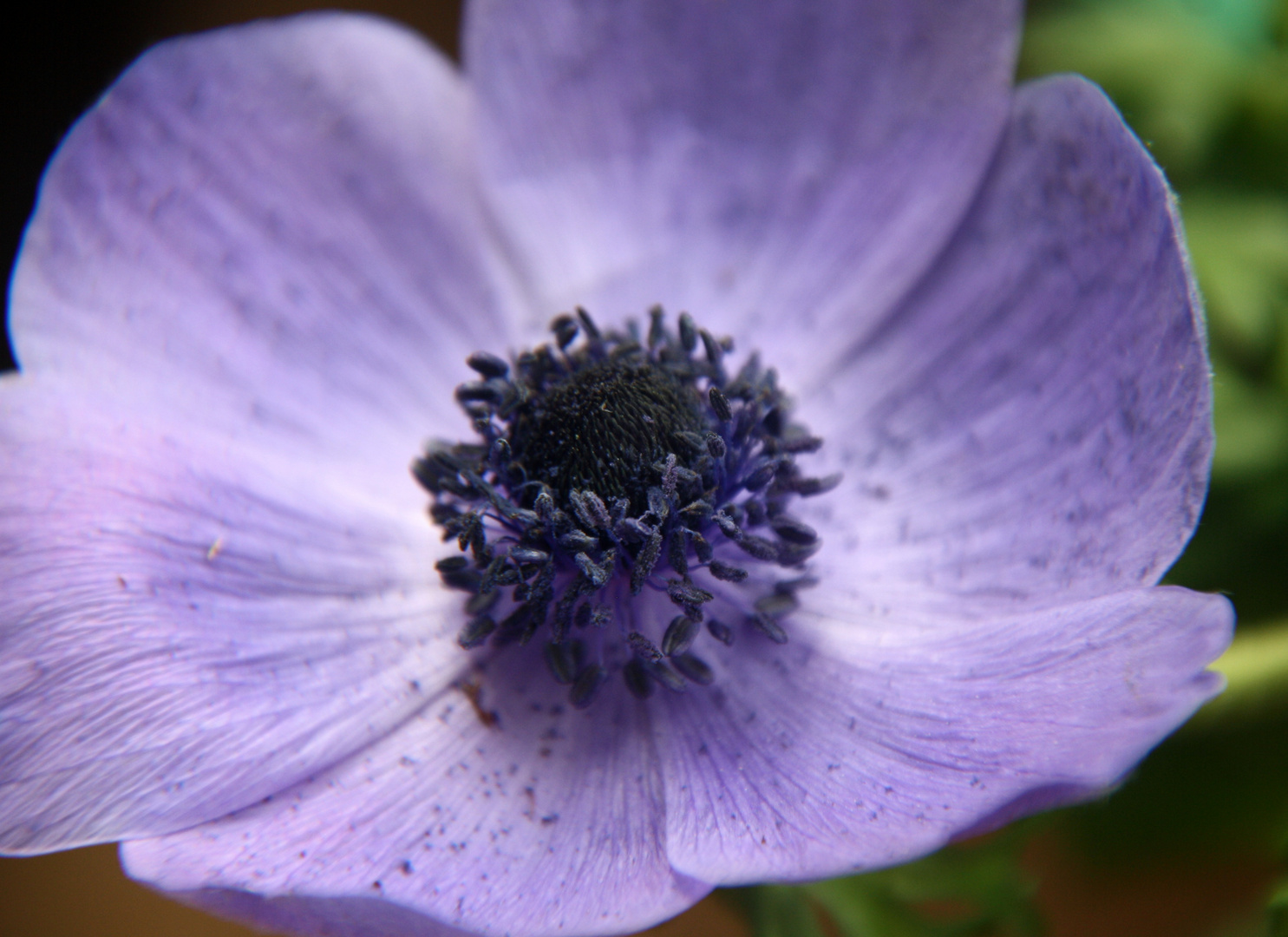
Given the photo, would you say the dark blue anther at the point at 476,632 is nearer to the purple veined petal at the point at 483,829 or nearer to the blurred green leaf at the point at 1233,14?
the purple veined petal at the point at 483,829

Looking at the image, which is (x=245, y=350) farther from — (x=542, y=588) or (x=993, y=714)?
(x=993, y=714)

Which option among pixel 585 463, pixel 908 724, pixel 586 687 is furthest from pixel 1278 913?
pixel 585 463

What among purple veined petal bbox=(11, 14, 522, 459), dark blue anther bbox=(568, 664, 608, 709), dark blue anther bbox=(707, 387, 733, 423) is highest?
purple veined petal bbox=(11, 14, 522, 459)

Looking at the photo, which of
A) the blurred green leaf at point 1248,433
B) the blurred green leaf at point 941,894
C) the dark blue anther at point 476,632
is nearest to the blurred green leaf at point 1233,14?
the blurred green leaf at point 1248,433

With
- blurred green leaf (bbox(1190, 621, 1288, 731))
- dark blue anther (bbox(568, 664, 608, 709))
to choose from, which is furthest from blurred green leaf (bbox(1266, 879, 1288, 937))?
dark blue anther (bbox(568, 664, 608, 709))

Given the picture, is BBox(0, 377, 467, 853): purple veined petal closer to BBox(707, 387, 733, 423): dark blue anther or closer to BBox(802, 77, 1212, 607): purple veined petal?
BBox(707, 387, 733, 423): dark blue anther

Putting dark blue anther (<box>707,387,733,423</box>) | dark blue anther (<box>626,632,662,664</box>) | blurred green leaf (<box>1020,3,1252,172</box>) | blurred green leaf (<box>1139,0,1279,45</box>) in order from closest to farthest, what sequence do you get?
dark blue anther (<box>626,632,662,664</box>)
dark blue anther (<box>707,387,733,423</box>)
blurred green leaf (<box>1020,3,1252,172</box>)
blurred green leaf (<box>1139,0,1279,45</box>)

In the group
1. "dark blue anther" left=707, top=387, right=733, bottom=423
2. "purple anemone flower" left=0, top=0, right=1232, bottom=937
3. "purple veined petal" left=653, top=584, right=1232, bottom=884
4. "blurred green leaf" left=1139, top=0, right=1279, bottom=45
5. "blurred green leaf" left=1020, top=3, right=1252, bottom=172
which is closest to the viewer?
"purple veined petal" left=653, top=584, right=1232, bottom=884
